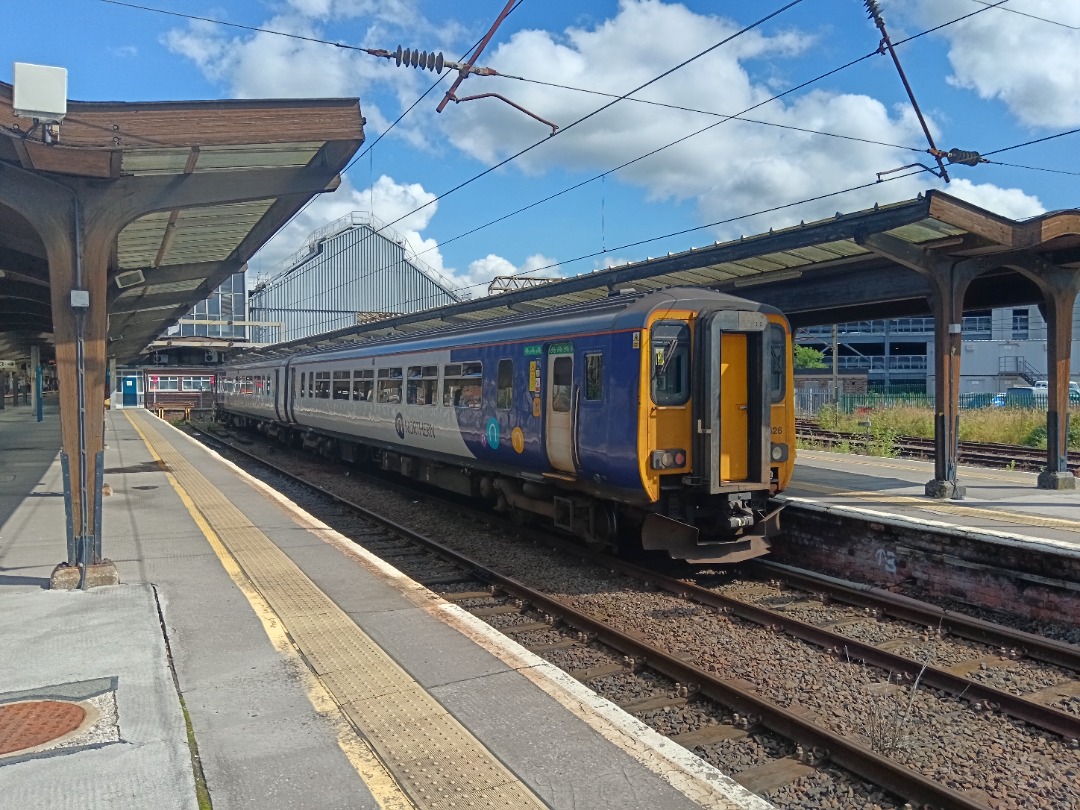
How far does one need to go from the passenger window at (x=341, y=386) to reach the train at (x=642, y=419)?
636cm

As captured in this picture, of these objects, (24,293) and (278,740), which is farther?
(24,293)

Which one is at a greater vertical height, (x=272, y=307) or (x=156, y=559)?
(x=272, y=307)

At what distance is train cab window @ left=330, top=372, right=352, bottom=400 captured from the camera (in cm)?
1776

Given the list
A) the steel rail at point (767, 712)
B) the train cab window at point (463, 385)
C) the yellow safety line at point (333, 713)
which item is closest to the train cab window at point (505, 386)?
the train cab window at point (463, 385)

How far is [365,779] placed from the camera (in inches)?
152

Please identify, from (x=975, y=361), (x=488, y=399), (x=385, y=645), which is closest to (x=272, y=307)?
(x=975, y=361)

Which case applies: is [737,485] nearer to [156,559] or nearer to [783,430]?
[783,430]

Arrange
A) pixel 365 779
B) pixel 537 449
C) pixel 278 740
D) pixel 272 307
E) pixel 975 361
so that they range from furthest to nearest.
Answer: pixel 272 307 < pixel 975 361 < pixel 537 449 < pixel 278 740 < pixel 365 779

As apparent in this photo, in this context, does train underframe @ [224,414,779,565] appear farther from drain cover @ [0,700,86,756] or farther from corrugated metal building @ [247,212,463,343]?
corrugated metal building @ [247,212,463,343]

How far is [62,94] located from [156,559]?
4565 mm

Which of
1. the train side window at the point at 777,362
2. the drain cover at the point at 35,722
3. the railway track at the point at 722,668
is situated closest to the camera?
the drain cover at the point at 35,722

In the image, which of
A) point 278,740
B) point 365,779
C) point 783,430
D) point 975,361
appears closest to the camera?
point 365,779

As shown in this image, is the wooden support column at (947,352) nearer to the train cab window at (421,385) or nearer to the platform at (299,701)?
the train cab window at (421,385)

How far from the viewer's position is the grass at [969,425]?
21.9 metres
